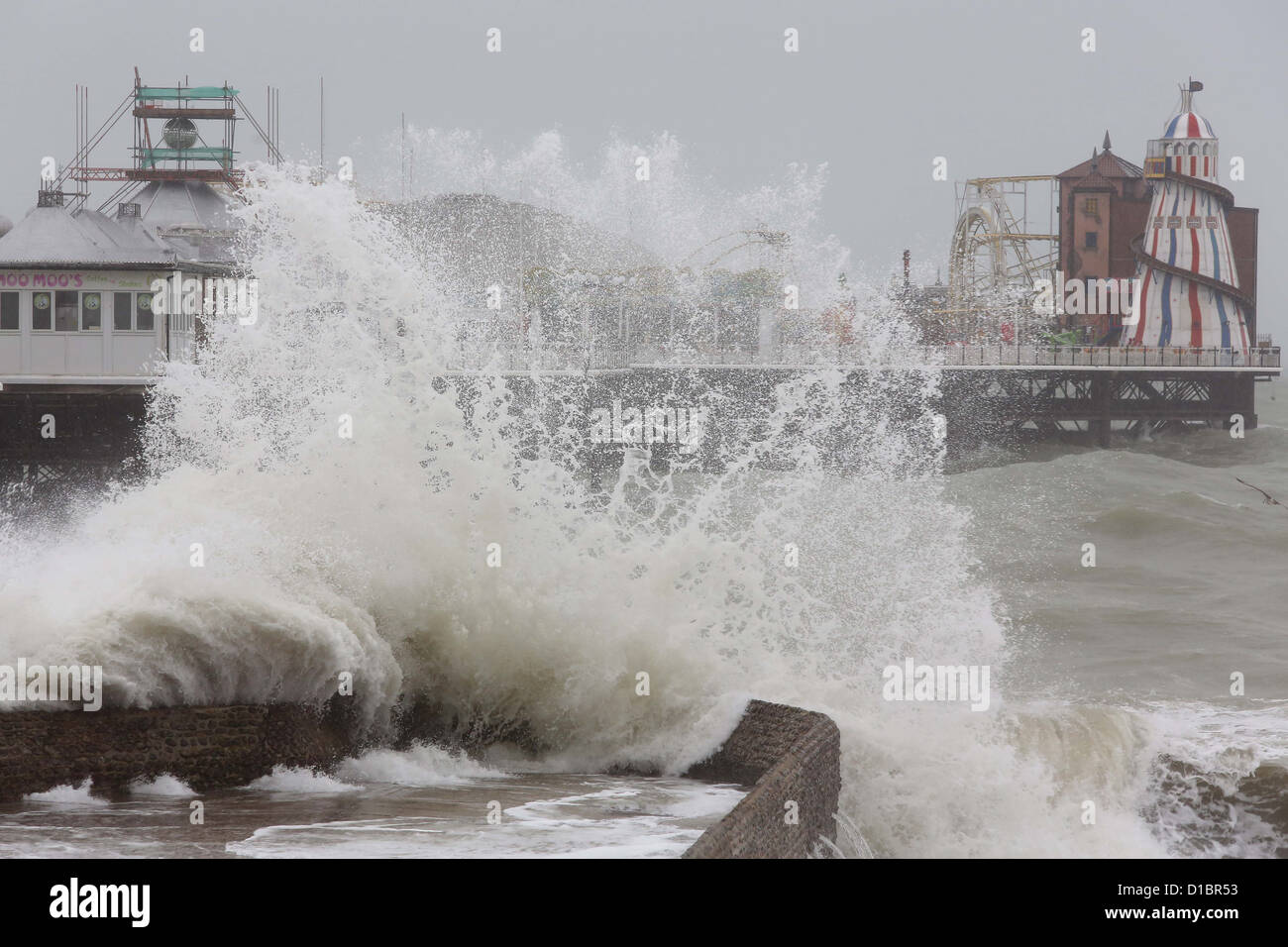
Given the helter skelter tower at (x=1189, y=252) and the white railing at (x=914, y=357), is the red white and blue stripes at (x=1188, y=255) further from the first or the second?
the white railing at (x=914, y=357)

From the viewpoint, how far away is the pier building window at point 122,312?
27047 millimetres

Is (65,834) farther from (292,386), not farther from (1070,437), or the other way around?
(1070,437)

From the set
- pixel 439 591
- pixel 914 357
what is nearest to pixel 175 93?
pixel 914 357

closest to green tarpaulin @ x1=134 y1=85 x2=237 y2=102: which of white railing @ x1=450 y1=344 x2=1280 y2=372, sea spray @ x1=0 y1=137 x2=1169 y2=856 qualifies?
white railing @ x1=450 y1=344 x2=1280 y2=372

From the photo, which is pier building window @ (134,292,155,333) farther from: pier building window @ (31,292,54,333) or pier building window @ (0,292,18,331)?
pier building window @ (0,292,18,331)

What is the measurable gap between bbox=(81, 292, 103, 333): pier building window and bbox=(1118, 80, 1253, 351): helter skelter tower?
46.1 metres

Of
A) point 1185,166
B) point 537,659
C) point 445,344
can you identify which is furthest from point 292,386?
point 1185,166

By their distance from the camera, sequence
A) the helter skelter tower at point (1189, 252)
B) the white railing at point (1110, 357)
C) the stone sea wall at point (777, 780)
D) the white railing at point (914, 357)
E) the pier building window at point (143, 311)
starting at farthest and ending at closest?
the helter skelter tower at point (1189, 252), the white railing at point (1110, 357), the white railing at point (914, 357), the pier building window at point (143, 311), the stone sea wall at point (777, 780)

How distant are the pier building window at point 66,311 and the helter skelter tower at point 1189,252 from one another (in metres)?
46.3

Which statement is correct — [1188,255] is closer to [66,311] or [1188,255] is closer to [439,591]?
[66,311]

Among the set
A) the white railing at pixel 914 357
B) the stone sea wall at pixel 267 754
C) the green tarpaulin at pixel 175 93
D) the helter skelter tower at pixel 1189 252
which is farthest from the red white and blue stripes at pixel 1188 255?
the stone sea wall at pixel 267 754

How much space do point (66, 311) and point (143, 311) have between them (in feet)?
4.46

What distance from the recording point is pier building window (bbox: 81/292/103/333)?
27109 millimetres

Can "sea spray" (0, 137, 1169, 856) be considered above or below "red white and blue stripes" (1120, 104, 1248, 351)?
below
